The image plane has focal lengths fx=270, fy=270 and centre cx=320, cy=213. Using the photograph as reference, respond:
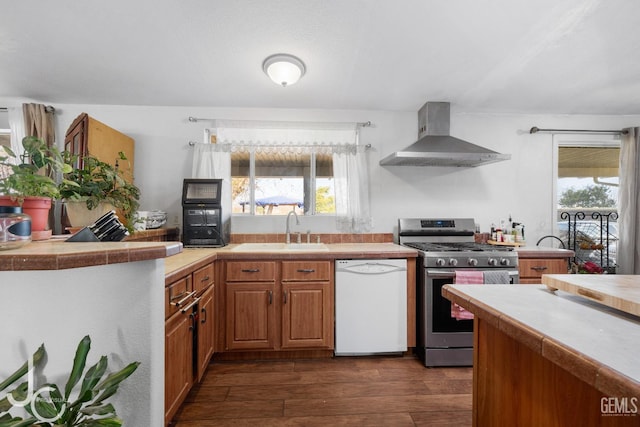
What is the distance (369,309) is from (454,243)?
1.20 meters

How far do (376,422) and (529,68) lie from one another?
2.76 meters

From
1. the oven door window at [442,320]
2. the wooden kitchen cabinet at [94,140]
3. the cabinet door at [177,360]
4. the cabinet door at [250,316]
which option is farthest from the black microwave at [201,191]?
the oven door window at [442,320]

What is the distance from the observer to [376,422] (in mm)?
1566

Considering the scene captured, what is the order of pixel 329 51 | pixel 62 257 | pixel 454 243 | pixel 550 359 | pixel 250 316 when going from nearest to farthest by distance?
pixel 550 359
pixel 62 257
pixel 329 51
pixel 250 316
pixel 454 243

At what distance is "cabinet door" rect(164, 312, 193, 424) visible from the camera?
138 cm

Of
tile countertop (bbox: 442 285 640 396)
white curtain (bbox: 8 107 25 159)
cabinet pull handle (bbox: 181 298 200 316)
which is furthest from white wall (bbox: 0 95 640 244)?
tile countertop (bbox: 442 285 640 396)

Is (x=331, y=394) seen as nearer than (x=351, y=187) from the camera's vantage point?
Yes

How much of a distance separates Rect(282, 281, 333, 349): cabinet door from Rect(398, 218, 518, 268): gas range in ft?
3.00

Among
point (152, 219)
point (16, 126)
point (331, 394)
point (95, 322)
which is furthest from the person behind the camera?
point (16, 126)

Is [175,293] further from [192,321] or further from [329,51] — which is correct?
[329,51]

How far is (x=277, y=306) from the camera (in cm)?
219

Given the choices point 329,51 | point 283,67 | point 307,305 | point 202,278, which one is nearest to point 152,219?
point 202,278

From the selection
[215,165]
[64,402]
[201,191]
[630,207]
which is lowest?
[64,402]

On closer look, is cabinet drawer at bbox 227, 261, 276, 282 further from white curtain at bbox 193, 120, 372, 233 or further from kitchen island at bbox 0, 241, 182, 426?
kitchen island at bbox 0, 241, 182, 426
